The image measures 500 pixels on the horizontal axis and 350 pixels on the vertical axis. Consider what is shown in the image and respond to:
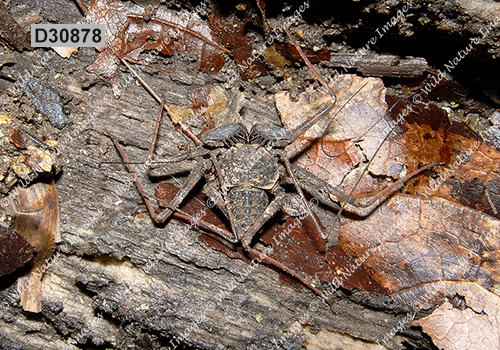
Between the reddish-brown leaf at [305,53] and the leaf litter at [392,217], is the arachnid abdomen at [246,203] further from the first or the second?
the reddish-brown leaf at [305,53]

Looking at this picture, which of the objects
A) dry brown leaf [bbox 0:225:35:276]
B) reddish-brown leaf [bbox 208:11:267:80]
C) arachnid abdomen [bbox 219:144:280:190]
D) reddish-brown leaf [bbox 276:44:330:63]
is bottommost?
dry brown leaf [bbox 0:225:35:276]

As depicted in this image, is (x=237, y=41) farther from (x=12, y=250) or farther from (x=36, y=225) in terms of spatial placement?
(x=12, y=250)

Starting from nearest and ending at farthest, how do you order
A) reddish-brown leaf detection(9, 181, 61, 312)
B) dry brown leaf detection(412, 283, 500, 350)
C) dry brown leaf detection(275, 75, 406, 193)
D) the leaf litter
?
dry brown leaf detection(412, 283, 500, 350)
the leaf litter
reddish-brown leaf detection(9, 181, 61, 312)
dry brown leaf detection(275, 75, 406, 193)

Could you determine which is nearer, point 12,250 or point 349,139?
point 12,250

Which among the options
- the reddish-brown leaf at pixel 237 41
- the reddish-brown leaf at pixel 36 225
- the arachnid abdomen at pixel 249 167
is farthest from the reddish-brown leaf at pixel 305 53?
the reddish-brown leaf at pixel 36 225

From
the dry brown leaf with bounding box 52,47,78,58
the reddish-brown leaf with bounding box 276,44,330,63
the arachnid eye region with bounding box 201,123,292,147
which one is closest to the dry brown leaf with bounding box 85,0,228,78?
the dry brown leaf with bounding box 52,47,78,58

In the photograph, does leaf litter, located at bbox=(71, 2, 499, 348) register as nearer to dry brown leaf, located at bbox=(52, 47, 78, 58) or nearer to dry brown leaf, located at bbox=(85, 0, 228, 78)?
dry brown leaf, located at bbox=(85, 0, 228, 78)

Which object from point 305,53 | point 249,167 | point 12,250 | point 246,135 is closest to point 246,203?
point 249,167

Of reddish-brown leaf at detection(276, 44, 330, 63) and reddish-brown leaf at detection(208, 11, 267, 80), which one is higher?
reddish-brown leaf at detection(276, 44, 330, 63)

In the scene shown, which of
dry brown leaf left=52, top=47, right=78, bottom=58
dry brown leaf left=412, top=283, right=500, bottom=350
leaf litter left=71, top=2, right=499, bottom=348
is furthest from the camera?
dry brown leaf left=52, top=47, right=78, bottom=58

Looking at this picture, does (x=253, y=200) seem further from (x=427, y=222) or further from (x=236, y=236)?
(x=427, y=222)
